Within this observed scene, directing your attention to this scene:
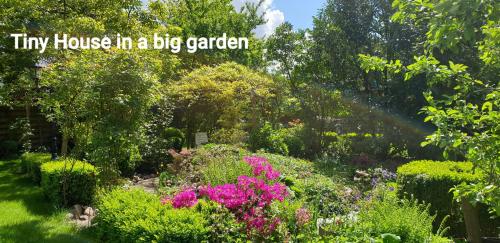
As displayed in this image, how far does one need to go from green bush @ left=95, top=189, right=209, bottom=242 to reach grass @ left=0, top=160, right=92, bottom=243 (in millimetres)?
590

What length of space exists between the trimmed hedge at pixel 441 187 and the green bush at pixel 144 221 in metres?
3.21

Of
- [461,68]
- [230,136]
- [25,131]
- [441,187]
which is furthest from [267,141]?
[461,68]

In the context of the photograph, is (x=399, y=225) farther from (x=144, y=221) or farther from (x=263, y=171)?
(x=144, y=221)

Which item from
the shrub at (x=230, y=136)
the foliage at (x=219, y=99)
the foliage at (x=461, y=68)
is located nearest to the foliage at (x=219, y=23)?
the foliage at (x=219, y=99)

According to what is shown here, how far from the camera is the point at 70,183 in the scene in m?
6.93

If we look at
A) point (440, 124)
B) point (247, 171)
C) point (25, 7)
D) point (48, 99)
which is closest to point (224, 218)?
point (247, 171)

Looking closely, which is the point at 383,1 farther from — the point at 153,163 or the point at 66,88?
the point at 66,88

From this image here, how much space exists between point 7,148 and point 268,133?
346 inches

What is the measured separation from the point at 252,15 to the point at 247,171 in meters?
23.1

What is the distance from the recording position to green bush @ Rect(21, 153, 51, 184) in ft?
29.1

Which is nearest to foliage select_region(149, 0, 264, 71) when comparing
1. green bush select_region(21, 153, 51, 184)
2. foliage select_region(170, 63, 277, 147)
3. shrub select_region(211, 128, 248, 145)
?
foliage select_region(170, 63, 277, 147)

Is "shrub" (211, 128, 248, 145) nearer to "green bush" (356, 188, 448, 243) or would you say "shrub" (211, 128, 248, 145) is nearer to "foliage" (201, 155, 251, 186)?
"foliage" (201, 155, 251, 186)

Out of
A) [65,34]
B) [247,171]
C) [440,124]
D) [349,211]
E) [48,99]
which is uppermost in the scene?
[65,34]

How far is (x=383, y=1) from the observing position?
512 inches
